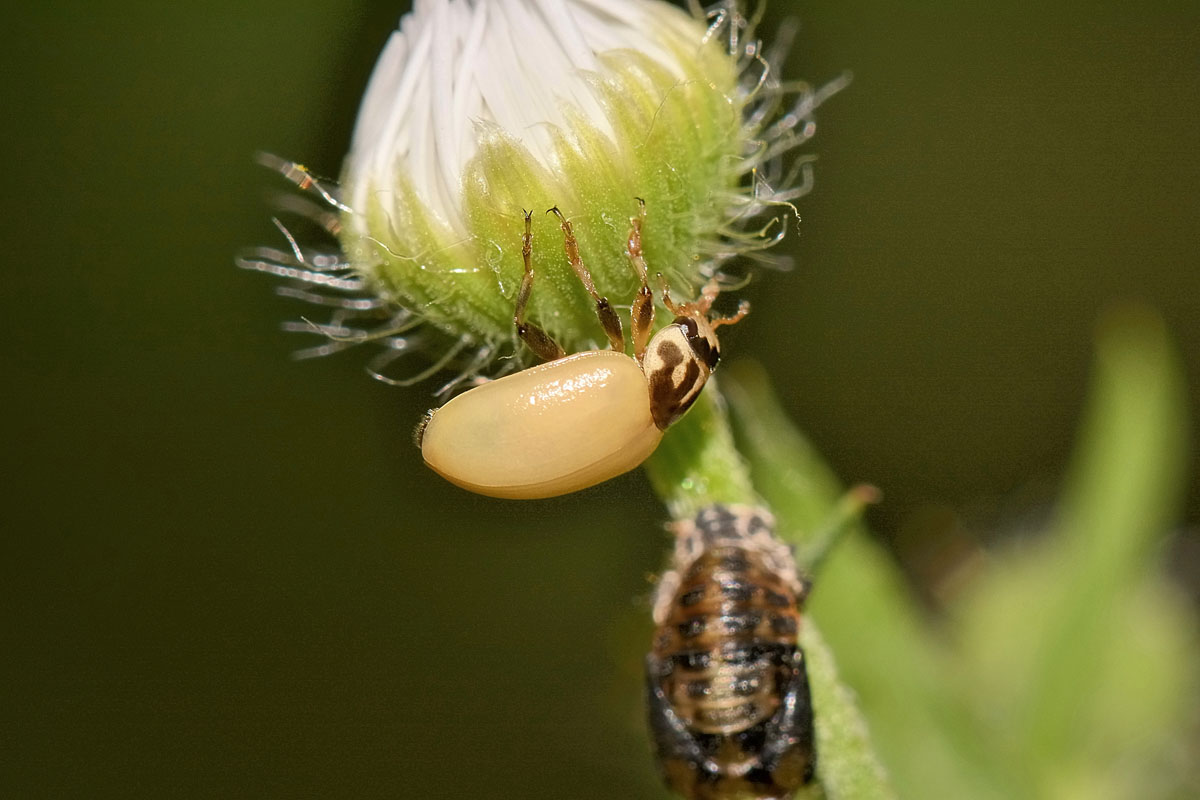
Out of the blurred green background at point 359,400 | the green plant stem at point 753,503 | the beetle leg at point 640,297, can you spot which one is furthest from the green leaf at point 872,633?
the blurred green background at point 359,400

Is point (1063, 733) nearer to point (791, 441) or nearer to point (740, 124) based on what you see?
point (791, 441)

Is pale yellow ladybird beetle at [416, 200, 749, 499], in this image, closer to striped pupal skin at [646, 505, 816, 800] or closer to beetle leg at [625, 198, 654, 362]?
beetle leg at [625, 198, 654, 362]

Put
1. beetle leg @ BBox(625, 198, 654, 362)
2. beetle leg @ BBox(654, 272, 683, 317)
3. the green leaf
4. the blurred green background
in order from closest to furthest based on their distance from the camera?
beetle leg @ BBox(625, 198, 654, 362) < beetle leg @ BBox(654, 272, 683, 317) < the green leaf < the blurred green background

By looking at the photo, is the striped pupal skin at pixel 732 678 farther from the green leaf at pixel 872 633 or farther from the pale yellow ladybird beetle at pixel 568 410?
the green leaf at pixel 872 633

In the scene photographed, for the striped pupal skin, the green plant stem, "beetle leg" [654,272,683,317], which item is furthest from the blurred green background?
"beetle leg" [654,272,683,317]

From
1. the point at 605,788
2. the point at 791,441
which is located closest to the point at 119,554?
the point at 605,788
